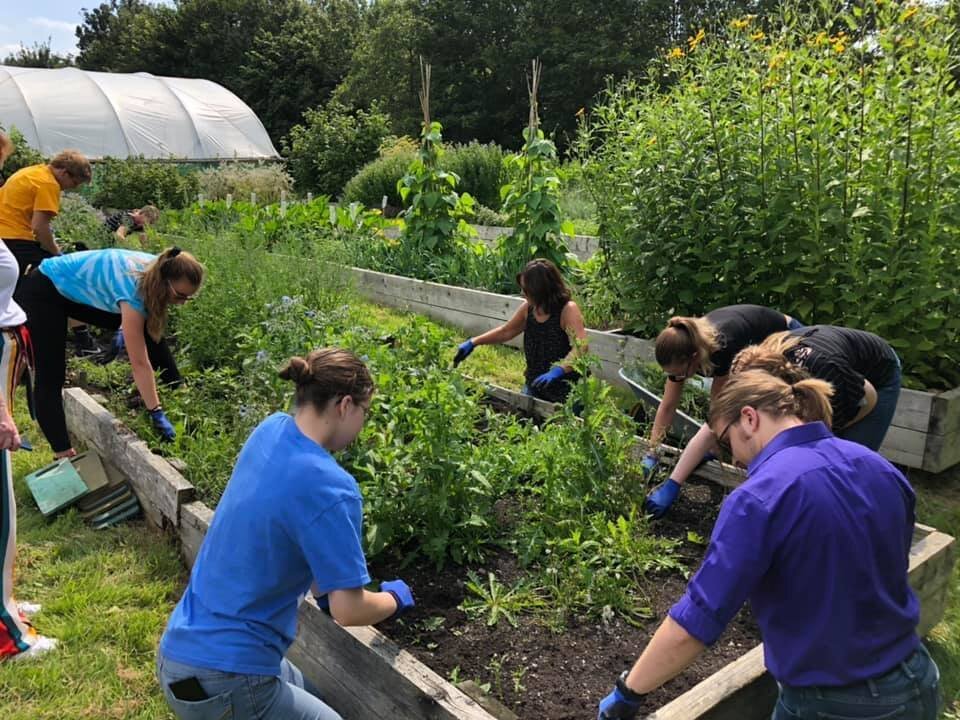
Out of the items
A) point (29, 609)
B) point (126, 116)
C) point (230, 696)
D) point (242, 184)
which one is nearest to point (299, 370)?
point (230, 696)

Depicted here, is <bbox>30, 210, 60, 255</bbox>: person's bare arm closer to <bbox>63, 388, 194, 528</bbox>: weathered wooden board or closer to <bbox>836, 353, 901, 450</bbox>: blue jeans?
<bbox>63, 388, 194, 528</bbox>: weathered wooden board

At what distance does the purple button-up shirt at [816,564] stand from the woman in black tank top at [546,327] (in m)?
2.93

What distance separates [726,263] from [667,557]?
8.27 ft

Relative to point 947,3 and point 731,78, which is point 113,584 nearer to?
point 731,78

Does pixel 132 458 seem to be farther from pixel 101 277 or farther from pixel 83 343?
pixel 83 343

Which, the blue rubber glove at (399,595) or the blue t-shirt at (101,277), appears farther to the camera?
the blue t-shirt at (101,277)

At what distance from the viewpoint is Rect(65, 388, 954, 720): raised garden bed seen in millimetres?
2270

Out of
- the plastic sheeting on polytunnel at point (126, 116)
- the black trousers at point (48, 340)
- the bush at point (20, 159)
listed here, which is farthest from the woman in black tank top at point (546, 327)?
the plastic sheeting on polytunnel at point (126, 116)

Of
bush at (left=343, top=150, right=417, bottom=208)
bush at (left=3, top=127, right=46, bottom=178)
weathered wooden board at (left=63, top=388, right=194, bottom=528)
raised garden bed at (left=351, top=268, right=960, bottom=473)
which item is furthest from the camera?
bush at (left=343, top=150, right=417, bottom=208)

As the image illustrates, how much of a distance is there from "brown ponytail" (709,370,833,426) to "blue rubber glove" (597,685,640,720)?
74 cm

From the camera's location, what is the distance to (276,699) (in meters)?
2.05

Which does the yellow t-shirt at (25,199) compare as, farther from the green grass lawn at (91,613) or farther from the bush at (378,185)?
the bush at (378,185)

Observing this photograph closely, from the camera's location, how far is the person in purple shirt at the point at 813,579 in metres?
1.62

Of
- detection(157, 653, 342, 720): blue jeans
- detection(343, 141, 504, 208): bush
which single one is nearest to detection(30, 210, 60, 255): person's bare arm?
detection(157, 653, 342, 720): blue jeans
